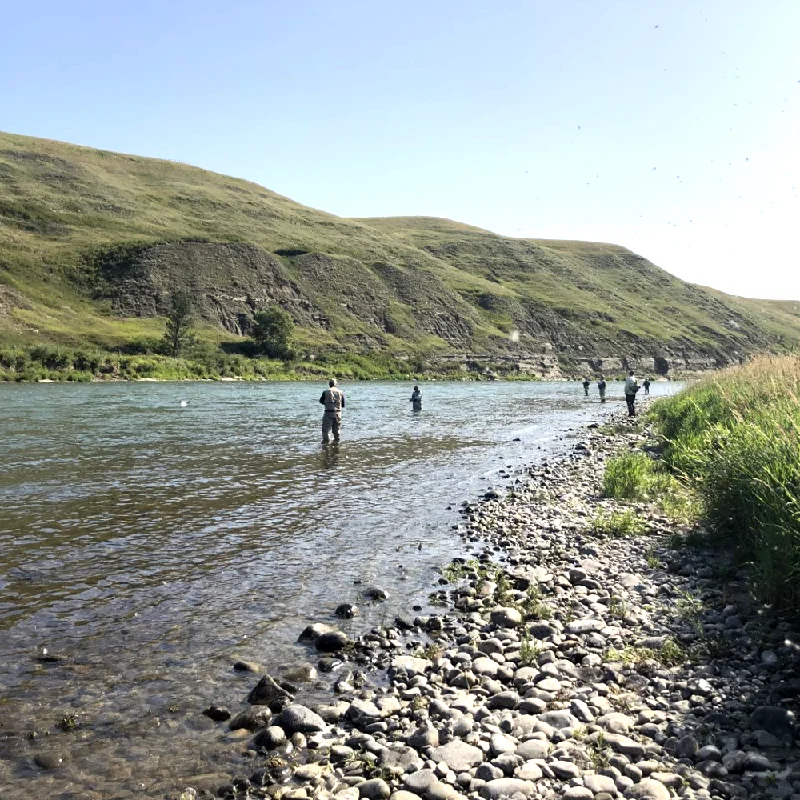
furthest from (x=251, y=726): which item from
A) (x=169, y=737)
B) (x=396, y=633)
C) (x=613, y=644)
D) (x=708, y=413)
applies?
(x=708, y=413)

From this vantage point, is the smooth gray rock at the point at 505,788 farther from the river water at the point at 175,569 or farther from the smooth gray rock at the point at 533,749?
the river water at the point at 175,569

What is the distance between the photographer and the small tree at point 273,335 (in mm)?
108625

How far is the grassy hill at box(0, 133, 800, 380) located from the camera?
11238cm

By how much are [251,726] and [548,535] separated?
892 cm

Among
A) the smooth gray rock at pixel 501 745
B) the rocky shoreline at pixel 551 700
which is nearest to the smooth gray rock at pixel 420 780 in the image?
the rocky shoreline at pixel 551 700

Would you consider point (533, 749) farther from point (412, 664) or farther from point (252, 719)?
point (252, 719)

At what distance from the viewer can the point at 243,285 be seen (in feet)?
429

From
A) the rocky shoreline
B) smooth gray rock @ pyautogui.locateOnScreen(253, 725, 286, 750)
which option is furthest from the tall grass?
smooth gray rock @ pyautogui.locateOnScreen(253, 725, 286, 750)

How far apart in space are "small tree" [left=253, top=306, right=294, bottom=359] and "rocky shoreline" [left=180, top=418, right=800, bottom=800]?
10076 cm

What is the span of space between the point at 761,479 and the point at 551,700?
5304 mm

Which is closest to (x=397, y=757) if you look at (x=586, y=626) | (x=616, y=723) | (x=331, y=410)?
(x=616, y=723)

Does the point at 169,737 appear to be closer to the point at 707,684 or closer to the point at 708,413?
the point at 707,684

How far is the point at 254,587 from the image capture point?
10.6 m

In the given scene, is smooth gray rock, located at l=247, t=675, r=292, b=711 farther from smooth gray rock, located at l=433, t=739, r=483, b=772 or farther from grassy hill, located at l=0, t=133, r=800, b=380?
grassy hill, located at l=0, t=133, r=800, b=380
